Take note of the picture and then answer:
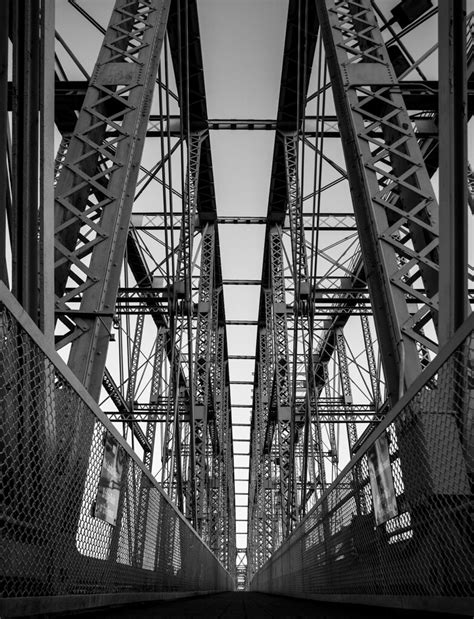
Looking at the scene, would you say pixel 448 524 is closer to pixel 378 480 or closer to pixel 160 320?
pixel 378 480

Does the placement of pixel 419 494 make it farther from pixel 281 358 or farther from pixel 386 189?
pixel 281 358

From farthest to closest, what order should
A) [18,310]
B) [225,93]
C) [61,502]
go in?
1. [225,93]
2. [61,502]
3. [18,310]

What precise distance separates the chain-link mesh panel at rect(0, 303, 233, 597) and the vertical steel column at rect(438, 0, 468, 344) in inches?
80.4

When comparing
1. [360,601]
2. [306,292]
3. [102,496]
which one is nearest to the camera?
[102,496]

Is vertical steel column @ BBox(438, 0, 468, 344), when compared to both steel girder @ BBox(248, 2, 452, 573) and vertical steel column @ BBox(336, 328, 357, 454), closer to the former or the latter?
steel girder @ BBox(248, 2, 452, 573)

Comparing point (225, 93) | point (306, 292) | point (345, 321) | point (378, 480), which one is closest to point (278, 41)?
point (225, 93)

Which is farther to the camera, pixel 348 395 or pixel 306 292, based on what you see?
pixel 348 395

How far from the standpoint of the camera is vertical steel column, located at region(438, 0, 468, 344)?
3.54m

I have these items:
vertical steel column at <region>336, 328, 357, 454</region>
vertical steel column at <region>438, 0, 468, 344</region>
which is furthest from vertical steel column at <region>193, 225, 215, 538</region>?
vertical steel column at <region>438, 0, 468, 344</region>

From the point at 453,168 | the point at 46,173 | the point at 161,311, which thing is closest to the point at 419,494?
the point at 453,168

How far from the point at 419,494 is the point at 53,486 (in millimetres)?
1804

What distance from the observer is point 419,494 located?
3.45 m

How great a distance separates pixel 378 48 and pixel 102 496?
6194mm

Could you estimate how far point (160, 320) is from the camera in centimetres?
2120
